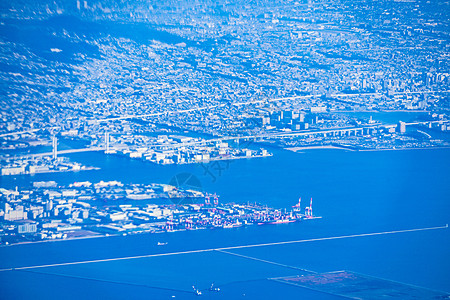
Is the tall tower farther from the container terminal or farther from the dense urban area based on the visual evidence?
the container terminal

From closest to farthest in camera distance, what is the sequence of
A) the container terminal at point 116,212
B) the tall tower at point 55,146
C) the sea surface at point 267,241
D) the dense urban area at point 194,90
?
the sea surface at point 267,241 < the container terminal at point 116,212 < the dense urban area at point 194,90 < the tall tower at point 55,146

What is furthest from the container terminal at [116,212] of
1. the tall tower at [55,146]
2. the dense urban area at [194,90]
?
the tall tower at [55,146]

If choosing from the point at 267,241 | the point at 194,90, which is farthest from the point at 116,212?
the point at 194,90

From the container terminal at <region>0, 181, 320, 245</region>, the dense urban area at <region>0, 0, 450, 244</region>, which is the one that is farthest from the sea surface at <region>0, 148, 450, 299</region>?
the dense urban area at <region>0, 0, 450, 244</region>

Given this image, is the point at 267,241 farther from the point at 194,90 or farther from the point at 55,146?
the point at 194,90

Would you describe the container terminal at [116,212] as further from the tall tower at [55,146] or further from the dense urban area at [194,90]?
the tall tower at [55,146]

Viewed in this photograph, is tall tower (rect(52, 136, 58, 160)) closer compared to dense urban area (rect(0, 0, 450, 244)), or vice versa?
dense urban area (rect(0, 0, 450, 244))

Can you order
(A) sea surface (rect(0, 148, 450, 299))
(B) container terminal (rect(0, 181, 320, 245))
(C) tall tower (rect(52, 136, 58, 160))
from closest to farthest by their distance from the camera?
(A) sea surface (rect(0, 148, 450, 299)), (B) container terminal (rect(0, 181, 320, 245)), (C) tall tower (rect(52, 136, 58, 160))
